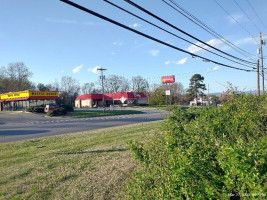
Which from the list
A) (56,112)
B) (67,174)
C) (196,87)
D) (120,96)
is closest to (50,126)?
(56,112)

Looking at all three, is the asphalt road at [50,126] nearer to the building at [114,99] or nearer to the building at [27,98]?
the building at [27,98]

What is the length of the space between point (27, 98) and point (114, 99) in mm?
27449

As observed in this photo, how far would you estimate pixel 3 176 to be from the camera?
5469 millimetres

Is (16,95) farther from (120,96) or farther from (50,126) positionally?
(50,126)

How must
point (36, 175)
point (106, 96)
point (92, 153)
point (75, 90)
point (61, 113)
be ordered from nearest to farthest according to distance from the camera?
point (36, 175)
point (92, 153)
point (61, 113)
point (106, 96)
point (75, 90)

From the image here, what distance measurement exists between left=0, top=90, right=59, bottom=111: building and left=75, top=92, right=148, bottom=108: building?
782 inches

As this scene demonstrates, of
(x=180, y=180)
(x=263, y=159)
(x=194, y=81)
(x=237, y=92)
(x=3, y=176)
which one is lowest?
(x=3, y=176)

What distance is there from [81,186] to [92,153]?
266 centimetres

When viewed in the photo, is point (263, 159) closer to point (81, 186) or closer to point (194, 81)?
point (81, 186)

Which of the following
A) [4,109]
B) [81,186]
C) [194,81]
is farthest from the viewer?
[194,81]

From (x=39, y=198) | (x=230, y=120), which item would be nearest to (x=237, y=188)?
(x=230, y=120)

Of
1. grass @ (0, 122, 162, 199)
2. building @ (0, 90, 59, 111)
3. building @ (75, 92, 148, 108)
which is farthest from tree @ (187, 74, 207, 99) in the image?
grass @ (0, 122, 162, 199)

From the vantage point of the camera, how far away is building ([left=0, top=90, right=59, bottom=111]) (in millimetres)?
41031

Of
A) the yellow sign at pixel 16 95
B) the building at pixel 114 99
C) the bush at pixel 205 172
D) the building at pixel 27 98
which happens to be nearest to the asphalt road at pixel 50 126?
the bush at pixel 205 172
